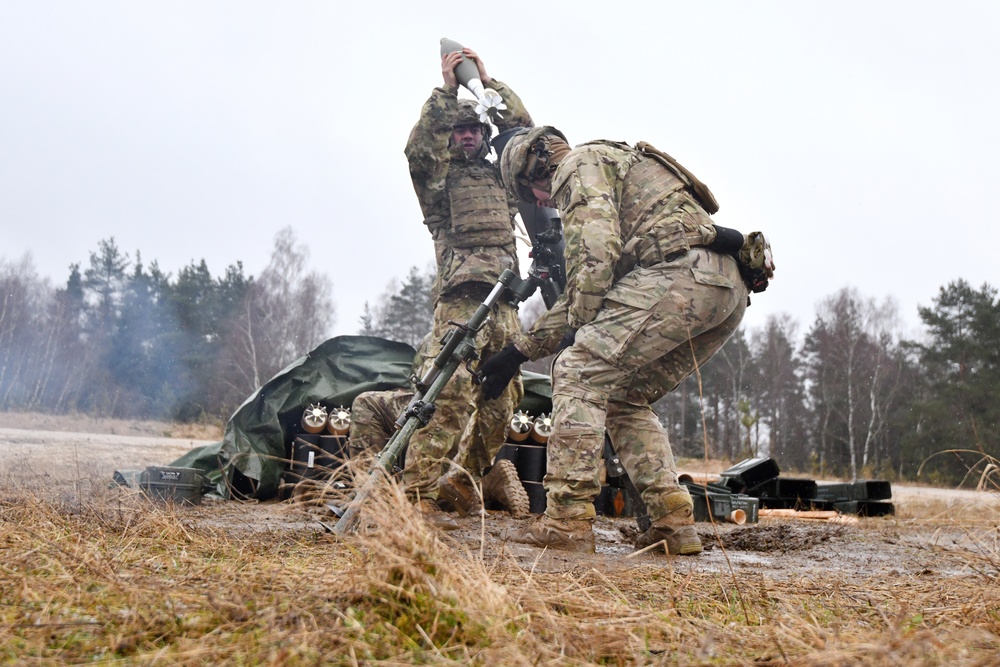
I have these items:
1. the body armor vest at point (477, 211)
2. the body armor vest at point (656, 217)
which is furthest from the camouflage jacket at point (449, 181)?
the body armor vest at point (656, 217)

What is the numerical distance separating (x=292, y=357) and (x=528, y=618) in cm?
3132

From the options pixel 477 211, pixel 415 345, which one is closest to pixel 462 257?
pixel 477 211

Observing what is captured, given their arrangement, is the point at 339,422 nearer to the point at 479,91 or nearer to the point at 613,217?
the point at 479,91

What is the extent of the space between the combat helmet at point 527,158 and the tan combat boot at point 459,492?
1.90 m

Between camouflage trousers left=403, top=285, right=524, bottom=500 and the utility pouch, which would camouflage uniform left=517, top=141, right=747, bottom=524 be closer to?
the utility pouch

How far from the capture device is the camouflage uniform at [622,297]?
3771 millimetres

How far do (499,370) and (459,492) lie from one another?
4.18 ft

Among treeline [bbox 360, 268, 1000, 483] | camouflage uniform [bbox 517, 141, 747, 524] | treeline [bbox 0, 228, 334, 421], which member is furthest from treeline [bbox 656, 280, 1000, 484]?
camouflage uniform [bbox 517, 141, 747, 524]

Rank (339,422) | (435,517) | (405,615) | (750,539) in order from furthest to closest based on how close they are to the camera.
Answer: (339,422) < (750,539) < (435,517) < (405,615)

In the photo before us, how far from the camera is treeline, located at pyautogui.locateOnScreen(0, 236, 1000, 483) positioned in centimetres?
2642

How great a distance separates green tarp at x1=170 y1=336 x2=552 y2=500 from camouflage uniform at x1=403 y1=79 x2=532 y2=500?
1401 mm

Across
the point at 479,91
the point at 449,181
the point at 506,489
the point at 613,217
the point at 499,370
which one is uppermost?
the point at 479,91

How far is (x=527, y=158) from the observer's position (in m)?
4.40

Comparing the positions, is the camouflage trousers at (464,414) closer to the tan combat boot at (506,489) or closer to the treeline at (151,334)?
the tan combat boot at (506,489)
